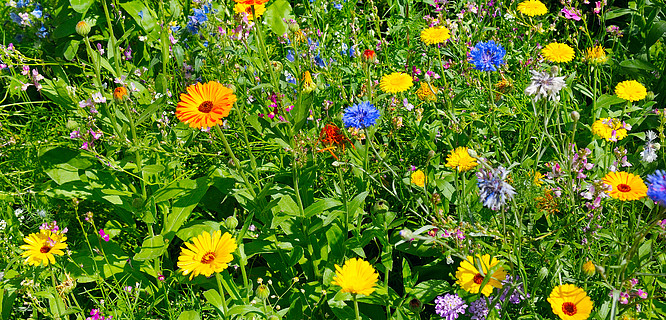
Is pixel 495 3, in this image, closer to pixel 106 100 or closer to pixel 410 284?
pixel 410 284

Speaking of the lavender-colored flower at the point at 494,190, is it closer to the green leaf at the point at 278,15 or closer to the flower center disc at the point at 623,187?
the flower center disc at the point at 623,187

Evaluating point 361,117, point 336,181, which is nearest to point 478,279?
point 361,117

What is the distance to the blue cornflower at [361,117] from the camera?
6.24 ft

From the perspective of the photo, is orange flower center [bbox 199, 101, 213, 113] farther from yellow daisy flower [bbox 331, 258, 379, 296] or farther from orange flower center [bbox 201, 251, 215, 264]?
yellow daisy flower [bbox 331, 258, 379, 296]

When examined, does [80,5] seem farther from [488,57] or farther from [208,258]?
[488,57]

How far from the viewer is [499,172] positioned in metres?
1.53

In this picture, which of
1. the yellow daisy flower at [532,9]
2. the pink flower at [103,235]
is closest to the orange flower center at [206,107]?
the pink flower at [103,235]

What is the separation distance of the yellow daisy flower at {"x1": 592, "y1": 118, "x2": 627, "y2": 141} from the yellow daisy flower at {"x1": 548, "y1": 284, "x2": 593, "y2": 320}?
75 cm

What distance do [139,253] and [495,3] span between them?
7.64 ft

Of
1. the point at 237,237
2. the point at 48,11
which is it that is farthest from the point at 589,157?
the point at 48,11

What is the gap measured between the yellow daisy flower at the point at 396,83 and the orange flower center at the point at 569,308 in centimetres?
101

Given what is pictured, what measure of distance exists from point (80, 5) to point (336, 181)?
1.70m

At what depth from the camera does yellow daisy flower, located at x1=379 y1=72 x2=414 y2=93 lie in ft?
7.36

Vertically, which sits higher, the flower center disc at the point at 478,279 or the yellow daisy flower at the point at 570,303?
the flower center disc at the point at 478,279
